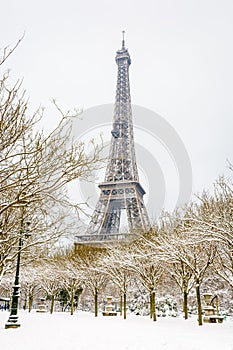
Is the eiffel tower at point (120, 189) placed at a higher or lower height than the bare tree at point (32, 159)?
higher

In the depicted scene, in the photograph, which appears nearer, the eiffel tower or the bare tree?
the bare tree

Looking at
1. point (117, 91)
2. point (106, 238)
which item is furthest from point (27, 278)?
point (117, 91)

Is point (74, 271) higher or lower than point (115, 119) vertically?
lower

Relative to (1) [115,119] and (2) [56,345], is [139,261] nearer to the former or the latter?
(2) [56,345]

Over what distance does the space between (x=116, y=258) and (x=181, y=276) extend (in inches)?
196

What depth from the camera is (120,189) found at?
125 feet

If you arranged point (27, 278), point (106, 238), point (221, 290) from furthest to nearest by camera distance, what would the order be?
point (106, 238) → point (27, 278) → point (221, 290)

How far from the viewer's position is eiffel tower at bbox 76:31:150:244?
3441cm

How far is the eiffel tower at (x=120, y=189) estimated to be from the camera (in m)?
34.4

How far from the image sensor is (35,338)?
9242 millimetres

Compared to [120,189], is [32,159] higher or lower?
lower

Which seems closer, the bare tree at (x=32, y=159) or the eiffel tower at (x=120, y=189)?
the bare tree at (x=32, y=159)

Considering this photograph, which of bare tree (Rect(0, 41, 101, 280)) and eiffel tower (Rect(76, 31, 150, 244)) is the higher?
eiffel tower (Rect(76, 31, 150, 244))

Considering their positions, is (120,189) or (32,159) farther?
(120,189)
